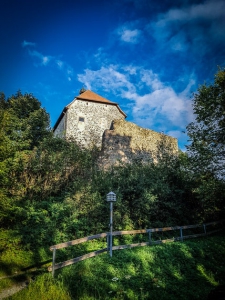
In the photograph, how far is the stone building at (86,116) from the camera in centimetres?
2286

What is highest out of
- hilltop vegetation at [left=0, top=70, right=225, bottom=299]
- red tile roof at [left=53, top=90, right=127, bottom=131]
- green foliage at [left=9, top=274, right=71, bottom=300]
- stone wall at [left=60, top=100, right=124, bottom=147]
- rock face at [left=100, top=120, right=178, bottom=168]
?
red tile roof at [left=53, top=90, right=127, bottom=131]

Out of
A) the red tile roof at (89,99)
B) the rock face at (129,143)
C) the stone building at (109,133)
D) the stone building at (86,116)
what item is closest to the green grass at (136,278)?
the stone building at (109,133)

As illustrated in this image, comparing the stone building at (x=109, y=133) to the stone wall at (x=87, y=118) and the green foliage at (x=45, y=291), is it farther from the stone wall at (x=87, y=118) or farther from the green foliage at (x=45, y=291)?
the green foliage at (x=45, y=291)

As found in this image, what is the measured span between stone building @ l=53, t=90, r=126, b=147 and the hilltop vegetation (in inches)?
313

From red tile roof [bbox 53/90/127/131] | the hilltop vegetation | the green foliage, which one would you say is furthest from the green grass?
red tile roof [bbox 53/90/127/131]

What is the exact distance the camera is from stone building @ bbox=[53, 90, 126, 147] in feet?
75.0

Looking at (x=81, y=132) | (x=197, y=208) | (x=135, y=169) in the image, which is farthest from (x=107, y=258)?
(x=81, y=132)

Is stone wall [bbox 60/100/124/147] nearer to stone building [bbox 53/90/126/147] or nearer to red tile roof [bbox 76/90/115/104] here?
stone building [bbox 53/90/126/147]

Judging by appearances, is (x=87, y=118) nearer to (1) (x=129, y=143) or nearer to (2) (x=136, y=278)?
(1) (x=129, y=143)

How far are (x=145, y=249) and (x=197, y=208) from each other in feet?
23.9

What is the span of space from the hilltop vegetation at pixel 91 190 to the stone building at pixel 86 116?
26.1 ft

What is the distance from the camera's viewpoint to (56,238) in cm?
831

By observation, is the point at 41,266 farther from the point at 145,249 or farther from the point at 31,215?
the point at 145,249

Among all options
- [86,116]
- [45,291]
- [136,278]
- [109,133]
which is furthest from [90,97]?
[45,291]
